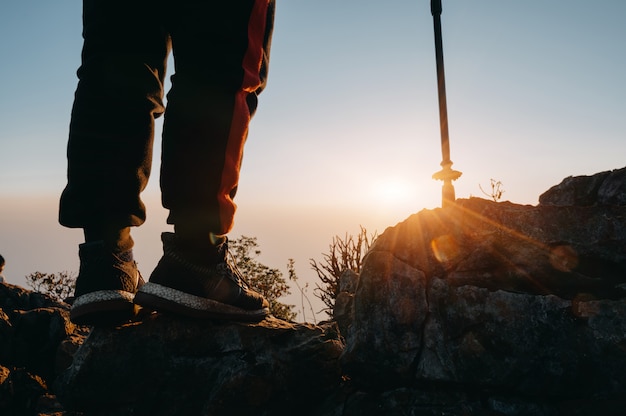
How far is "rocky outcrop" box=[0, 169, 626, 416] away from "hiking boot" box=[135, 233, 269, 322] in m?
0.14

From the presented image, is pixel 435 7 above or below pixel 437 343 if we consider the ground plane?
above

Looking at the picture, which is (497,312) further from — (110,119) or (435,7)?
(435,7)

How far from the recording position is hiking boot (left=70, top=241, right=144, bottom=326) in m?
1.48

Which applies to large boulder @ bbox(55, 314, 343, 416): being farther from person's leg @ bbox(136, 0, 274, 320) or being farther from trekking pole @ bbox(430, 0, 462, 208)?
trekking pole @ bbox(430, 0, 462, 208)

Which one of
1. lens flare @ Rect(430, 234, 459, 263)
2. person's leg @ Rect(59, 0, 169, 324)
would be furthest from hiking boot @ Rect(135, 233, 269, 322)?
lens flare @ Rect(430, 234, 459, 263)

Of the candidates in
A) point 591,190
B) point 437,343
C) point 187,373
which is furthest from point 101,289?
point 591,190

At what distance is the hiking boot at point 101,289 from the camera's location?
1483mm

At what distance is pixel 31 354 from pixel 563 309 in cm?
283

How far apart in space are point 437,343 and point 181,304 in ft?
3.14

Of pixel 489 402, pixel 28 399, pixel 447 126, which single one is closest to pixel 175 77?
pixel 489 402

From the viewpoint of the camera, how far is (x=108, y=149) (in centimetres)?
155

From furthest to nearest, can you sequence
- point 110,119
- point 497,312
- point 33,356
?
point 33,356 → point 110,119 → point 497,312

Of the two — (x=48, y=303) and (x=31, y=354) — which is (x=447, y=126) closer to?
(x=31, y=354)

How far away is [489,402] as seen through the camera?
1.38 metres
